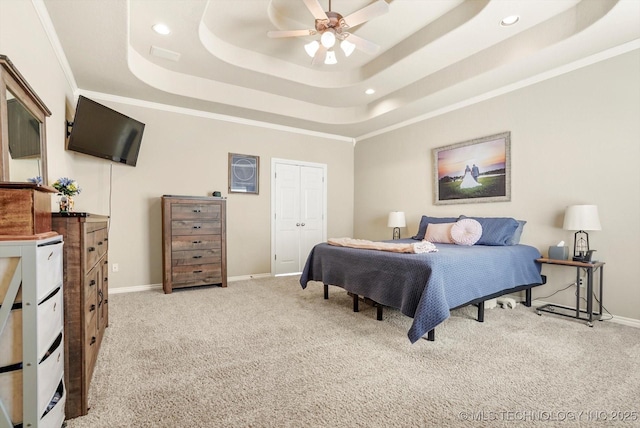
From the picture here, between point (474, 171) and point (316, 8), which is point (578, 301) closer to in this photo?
point (474, 171)

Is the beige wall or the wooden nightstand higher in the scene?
the beige wall

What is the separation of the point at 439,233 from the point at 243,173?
3181 millimetres

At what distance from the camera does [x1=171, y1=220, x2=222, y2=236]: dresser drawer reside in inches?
160

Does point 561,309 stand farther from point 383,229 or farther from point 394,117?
point 394,117

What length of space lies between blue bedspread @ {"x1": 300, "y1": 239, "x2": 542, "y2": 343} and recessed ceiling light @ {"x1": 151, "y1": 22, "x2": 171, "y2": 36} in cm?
281

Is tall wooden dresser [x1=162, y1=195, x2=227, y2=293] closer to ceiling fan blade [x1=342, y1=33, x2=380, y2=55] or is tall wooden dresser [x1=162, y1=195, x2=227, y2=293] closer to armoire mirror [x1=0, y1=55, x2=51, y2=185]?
armoire mirror [x1=0, y1=55, x2=51, y2=185]

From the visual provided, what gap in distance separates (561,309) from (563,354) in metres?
1.35

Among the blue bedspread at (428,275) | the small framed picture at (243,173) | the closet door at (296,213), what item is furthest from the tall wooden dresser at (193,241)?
the blue bedspread at (428,275)

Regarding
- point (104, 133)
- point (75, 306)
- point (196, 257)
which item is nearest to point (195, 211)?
point (196, 257)

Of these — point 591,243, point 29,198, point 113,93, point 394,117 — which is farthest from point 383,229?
point 29,198

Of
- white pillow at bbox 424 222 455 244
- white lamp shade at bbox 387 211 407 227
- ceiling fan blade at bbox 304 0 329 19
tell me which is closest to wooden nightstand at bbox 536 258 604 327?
white pillow at bbox 424 222 455 244

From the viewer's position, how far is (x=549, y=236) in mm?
3395

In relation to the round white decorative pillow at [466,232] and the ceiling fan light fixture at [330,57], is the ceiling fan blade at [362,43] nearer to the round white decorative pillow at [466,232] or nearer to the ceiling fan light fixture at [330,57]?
the ceiling fan light fixture at [330,57]

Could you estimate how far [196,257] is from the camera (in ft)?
13.8
